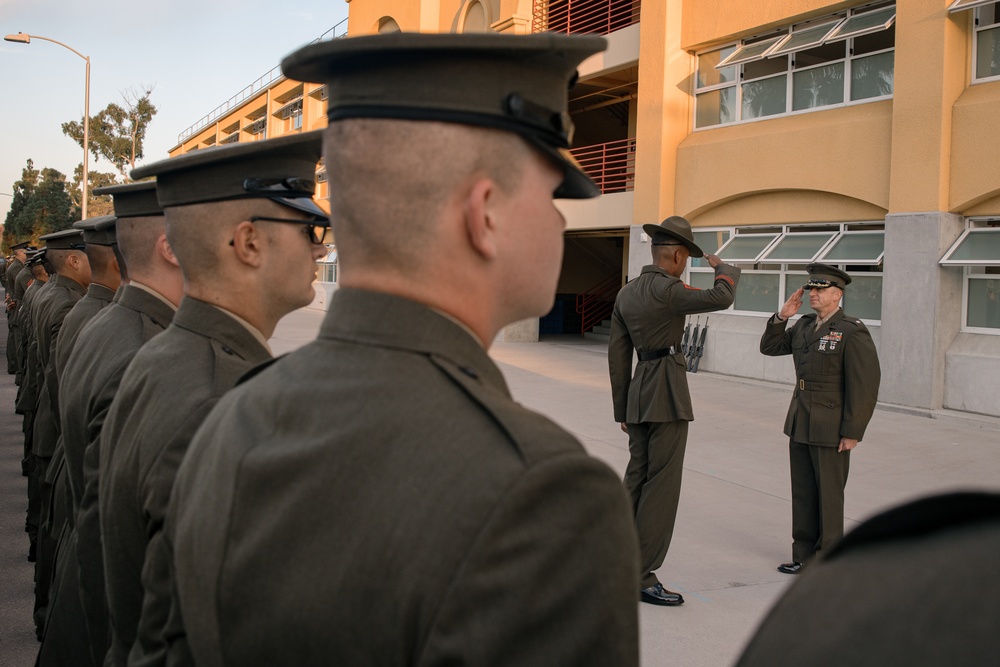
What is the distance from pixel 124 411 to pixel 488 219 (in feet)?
4.72

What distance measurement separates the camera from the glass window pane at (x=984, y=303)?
11695 millimetres

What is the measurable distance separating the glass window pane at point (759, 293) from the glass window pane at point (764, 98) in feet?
9.14

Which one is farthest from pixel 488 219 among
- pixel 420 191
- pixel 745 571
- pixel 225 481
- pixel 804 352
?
pixel 804 352

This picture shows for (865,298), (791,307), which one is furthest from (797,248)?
(791,307)

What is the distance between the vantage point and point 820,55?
14.0m

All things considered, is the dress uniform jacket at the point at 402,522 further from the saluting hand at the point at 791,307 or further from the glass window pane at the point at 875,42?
the glass window pane at the point at 875,42

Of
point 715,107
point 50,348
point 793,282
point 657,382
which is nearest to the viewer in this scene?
point 657,382

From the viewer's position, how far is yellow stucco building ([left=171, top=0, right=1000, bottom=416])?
459 inches

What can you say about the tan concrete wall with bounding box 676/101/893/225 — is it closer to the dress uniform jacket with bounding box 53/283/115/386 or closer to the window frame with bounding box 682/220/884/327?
the window frame with bounding box 682/220/884/327

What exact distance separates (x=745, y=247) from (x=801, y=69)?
3.06 metres

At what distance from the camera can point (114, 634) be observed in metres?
2.11

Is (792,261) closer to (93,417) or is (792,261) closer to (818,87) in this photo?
(818,87)

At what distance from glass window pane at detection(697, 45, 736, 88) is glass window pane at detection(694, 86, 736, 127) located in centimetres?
19

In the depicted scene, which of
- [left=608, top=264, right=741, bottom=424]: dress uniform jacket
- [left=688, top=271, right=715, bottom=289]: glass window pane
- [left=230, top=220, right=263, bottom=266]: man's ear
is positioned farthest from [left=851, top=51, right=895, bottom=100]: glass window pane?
[left=230, top=220, right=263, bottom=266]: man's ear
